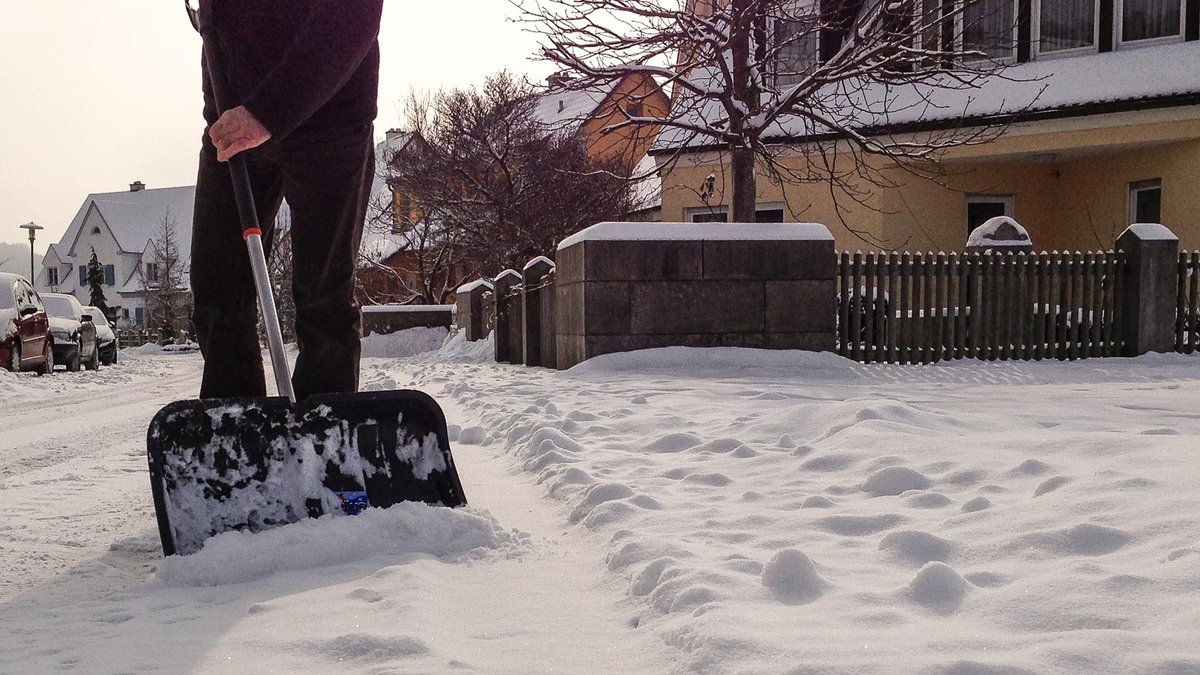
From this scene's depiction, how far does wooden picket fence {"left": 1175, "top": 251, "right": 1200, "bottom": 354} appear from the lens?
1044 centimetres

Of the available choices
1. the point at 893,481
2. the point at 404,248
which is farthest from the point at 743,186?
the point at 404,248

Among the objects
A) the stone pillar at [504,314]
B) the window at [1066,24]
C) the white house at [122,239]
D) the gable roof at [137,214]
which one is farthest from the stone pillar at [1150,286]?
the gable roof at [137,214]

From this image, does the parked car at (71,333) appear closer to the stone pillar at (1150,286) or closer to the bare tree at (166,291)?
the stone pillar at (1150,286)

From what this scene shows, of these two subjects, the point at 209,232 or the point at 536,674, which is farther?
the point at 209,232

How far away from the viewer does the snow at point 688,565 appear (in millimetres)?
1570

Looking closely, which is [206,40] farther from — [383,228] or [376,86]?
[383,228]

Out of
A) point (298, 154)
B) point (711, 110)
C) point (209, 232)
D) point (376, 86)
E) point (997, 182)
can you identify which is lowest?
point (209, 232)

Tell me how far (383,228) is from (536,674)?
1245 inches

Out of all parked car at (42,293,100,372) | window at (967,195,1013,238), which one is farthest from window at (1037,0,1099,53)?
parked car at (42,293,100,372)

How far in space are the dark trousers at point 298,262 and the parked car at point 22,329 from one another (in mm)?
10780

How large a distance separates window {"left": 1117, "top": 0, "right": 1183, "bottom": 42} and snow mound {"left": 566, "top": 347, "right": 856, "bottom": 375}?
32.4 feet

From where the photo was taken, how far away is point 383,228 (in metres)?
32.1

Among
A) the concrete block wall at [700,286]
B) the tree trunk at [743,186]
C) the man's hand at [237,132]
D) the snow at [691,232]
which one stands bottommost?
the concrete block wall at [700,286]

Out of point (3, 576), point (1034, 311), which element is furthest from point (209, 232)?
point (1034, 311)
